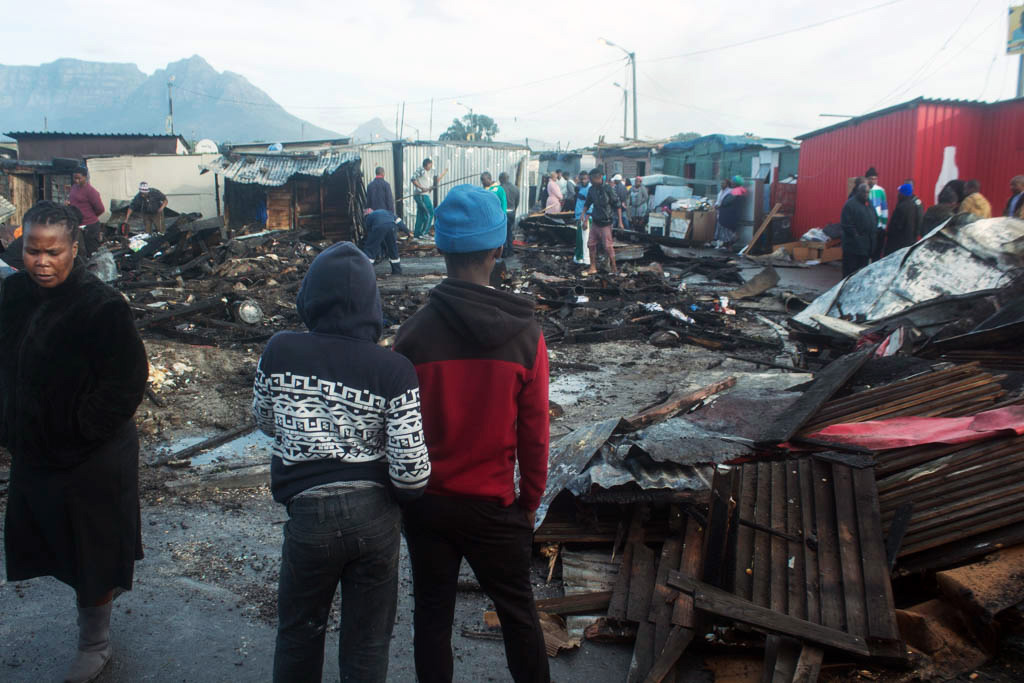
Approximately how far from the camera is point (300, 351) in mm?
2031

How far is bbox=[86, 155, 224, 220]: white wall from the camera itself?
935 inches

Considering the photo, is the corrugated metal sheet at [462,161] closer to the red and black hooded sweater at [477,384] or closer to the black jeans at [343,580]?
the red and black hooded sweater at [477,384]

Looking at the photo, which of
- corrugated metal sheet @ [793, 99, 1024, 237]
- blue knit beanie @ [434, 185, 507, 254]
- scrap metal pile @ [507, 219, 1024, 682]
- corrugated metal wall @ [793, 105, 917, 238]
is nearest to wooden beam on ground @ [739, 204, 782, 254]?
corrugated metal wall @ [793, 105, 917, 238]

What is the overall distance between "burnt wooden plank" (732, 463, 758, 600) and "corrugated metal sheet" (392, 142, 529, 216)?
67.6 feet

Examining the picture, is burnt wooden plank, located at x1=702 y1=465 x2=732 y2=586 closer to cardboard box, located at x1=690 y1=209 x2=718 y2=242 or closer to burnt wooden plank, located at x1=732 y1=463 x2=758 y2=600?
burnt wooden plank, located at x1=732 y1=463 x2=758 y2=600

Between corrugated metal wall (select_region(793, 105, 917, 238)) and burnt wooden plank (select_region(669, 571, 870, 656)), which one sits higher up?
corrugated metal wall (select_region(793, 105, 917, 238))

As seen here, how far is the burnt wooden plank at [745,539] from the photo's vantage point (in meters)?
2.95

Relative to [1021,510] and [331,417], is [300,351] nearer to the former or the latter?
[331,417]

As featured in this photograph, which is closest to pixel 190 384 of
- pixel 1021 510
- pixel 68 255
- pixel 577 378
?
pixel 577 378

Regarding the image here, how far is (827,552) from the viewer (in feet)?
10.0

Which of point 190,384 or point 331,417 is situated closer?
point 331,417

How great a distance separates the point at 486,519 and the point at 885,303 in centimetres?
772

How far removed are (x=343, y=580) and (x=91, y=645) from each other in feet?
4.86

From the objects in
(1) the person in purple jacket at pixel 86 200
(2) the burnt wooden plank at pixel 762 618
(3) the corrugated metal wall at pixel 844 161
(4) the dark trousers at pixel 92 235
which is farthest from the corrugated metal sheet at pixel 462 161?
(2) the burnt wooden plank at pixel 762 618
